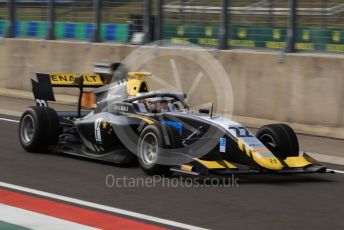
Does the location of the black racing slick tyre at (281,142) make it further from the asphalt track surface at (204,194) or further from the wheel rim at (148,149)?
the wheel rim at (148,149)

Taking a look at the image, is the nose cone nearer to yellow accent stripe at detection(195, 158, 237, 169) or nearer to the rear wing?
yellow accent stripe at detection(195, 158, 237, 169)

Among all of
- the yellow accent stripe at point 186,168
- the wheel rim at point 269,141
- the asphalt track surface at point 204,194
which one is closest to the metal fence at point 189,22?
the asphalt track surface at point 204,194

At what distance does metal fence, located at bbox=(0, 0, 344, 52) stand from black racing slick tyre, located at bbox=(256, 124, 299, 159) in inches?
160

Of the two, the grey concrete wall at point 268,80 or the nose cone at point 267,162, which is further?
the grey concrete wall at point 268,80

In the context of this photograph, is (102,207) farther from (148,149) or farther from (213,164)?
(148,149)

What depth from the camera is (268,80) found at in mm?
14523

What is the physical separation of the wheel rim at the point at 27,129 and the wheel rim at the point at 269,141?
11.3ft

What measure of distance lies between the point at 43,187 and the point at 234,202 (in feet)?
7.46

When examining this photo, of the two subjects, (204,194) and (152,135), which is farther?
(152,135)

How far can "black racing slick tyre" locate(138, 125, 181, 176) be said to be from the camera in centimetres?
937

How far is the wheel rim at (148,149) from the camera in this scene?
381 inches

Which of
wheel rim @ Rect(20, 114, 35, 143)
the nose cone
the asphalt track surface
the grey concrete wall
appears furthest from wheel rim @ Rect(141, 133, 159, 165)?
the grey concrete wall

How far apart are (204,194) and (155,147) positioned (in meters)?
1.23

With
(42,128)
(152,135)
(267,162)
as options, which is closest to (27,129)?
(42,128)
